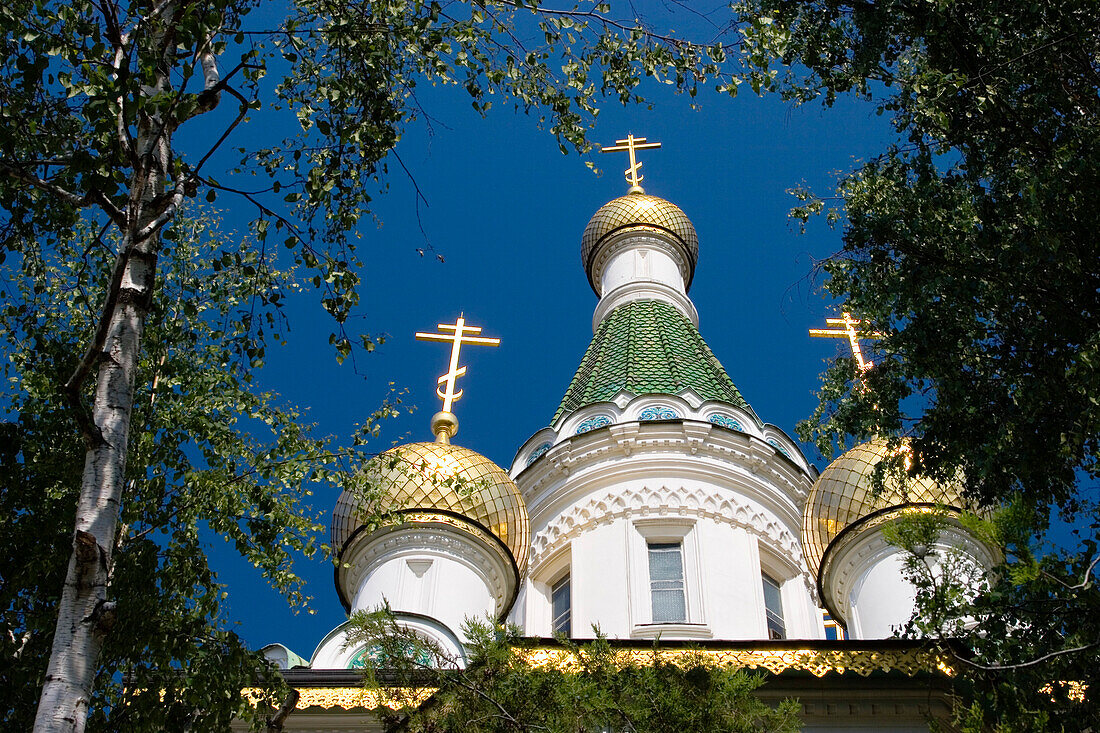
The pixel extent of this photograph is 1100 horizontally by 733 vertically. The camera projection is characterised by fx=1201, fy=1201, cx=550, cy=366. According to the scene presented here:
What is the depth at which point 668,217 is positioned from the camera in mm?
→ 23453

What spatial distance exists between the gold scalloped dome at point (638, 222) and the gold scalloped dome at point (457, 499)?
896cm

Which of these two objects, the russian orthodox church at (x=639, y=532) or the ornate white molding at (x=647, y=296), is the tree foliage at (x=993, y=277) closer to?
the russian orthodox church at (x=639, y=532)

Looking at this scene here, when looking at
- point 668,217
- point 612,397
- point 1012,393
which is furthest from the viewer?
point 668,217

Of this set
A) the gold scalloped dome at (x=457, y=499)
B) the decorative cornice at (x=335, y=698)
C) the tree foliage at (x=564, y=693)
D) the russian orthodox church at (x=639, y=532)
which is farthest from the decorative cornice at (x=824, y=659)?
the gold scalloped dome at (x=457, y=499)

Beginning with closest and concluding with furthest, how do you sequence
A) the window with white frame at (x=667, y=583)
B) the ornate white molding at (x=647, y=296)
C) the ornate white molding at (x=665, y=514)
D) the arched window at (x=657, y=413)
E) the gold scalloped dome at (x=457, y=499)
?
the gold scalloped dome at (x=457, y=499)
the window with white frame at (x=667, y=583)
the ornate white molding at (x=665, y=514)
the arched window at (x=657, y=413)
the ornate white molding at (x=647, y=296)

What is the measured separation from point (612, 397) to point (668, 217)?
7.36 meters

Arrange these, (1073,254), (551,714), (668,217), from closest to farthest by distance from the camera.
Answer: (551,714)
(1073,254)
(668,217)

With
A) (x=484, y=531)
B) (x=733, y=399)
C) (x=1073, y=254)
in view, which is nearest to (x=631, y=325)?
(x=733, y=399)

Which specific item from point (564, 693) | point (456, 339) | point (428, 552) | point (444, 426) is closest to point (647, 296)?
point (456, 339)

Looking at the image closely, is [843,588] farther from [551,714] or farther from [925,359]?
[551,714]

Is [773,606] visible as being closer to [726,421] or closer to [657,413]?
[726,421]

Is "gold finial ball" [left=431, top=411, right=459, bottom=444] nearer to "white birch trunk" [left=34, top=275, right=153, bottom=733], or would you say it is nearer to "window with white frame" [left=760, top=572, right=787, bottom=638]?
"window with white frame" [left=760, top=572, right=787, bottom=638]

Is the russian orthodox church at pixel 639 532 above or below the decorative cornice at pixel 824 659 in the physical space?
above

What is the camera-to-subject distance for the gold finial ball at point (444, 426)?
16.4 metres
